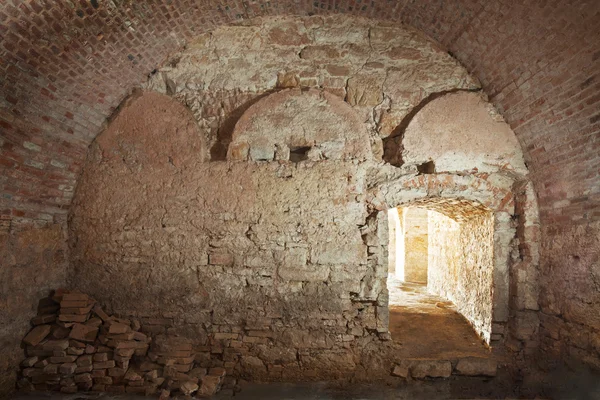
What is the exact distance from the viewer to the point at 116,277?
13.0 ft

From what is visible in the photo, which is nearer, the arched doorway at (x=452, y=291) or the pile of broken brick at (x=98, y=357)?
the pile of broken brick at (x=98, y=357)

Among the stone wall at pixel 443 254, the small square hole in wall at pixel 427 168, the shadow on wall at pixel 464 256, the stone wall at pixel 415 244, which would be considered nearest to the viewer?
the small square hole in wall at pixel 427 168

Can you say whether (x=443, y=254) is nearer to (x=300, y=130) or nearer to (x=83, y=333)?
(x=300, y=130)

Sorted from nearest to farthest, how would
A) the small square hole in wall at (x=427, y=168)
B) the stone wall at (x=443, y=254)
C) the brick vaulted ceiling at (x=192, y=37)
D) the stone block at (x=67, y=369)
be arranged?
the brick vaulted ceiling at (x=192, y=37) → the stone block at (x=67, y=369) → the small square hole in wall at (x=427, y=168) → the stone wall at (x=443, y=254)

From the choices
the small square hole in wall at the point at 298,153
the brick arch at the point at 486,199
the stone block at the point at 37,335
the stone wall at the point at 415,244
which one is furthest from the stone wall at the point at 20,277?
the stone wall at the point at 415,244

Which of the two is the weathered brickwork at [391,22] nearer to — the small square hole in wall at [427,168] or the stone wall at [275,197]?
the stone wall at [275,197]

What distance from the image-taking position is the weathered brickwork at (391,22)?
298cm

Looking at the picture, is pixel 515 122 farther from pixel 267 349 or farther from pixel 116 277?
pixel 116 277

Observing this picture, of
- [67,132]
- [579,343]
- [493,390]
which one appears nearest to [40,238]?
[67,132]

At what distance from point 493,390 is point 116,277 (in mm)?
4407

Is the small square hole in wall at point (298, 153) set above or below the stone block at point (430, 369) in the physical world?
above

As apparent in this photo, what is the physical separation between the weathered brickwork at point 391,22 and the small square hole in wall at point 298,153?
1.60m

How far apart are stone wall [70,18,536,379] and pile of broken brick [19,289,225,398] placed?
0.20m

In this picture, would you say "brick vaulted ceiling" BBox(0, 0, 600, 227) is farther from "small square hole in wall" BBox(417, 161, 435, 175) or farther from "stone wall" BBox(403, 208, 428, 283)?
"stone wall" BBox(403, 208, 428, 283)
